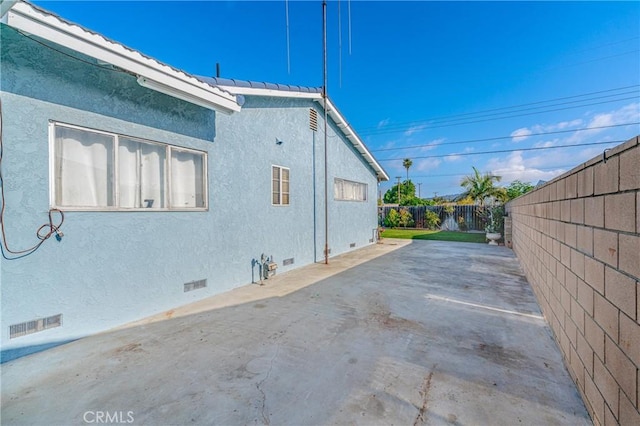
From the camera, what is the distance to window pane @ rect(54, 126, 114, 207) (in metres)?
3.49

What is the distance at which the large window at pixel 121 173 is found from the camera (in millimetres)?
3539

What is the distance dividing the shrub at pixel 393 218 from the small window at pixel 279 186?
1528 cm

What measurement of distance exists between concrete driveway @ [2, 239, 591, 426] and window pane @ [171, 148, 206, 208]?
6.37ft

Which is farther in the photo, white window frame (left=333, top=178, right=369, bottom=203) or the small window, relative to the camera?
white window frame (left=333, top=178, right=369, bottom=203)

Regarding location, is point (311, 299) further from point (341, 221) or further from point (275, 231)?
point (341, 221)

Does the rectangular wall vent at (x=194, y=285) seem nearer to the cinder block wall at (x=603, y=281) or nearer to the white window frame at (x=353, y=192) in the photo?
the cinder block wall at (x=603, y=281)

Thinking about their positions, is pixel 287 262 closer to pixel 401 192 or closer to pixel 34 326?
pixel 34 326

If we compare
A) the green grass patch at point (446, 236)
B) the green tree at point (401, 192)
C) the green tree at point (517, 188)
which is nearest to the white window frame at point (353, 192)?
the green grass patch at point (446, 236)

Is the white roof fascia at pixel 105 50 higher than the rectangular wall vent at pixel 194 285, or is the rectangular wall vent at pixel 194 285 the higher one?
the white roof fascia at pixel 105 50

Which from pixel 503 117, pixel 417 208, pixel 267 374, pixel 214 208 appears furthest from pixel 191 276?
pixel 503 117

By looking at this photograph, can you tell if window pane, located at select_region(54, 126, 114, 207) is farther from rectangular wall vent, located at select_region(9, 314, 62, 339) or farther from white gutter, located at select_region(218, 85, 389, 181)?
white gutter, located at select_region(218, 85, 389, 181)

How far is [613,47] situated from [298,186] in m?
18.9

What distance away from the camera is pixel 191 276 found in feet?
16.2

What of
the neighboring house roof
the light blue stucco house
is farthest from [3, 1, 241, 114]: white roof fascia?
the neighboring house roof
